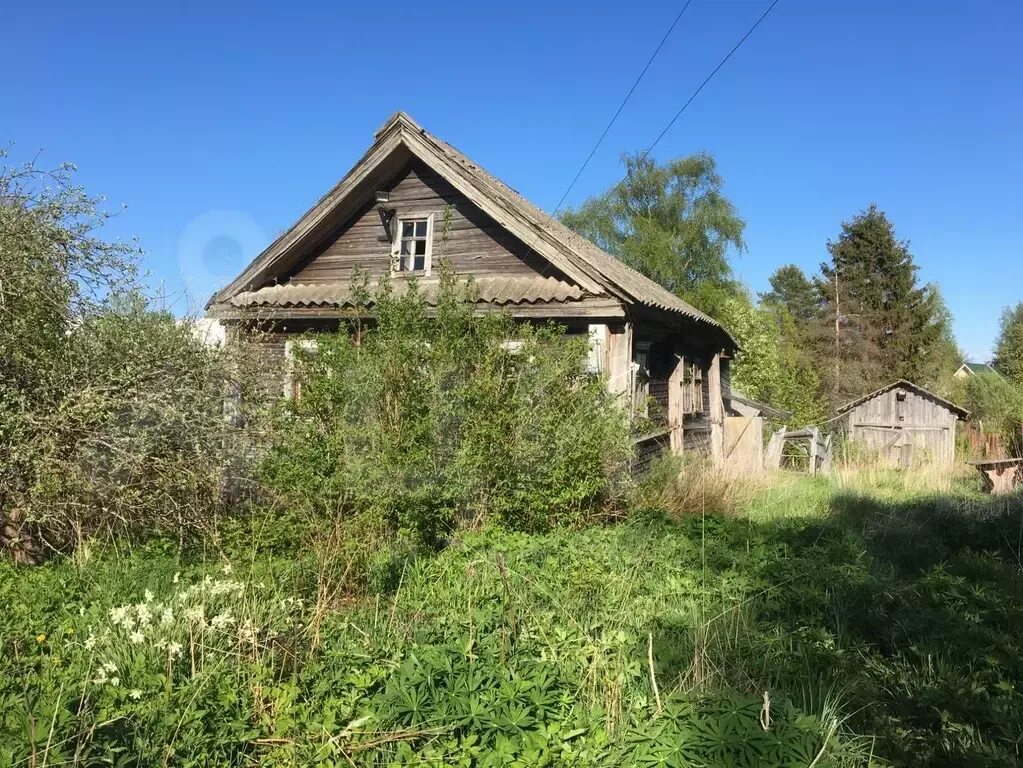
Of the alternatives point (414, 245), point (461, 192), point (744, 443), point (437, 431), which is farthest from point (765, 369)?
point (437, 431)

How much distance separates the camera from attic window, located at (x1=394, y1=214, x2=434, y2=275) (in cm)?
1238

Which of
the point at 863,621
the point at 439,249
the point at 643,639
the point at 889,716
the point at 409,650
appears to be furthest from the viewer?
the point at 439,249

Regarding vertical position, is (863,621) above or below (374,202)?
below

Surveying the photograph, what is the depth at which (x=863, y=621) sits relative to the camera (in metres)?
4.75

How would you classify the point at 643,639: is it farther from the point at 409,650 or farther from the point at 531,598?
the point at 409,650

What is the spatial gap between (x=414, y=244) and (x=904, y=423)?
Answer: 47.1 feet

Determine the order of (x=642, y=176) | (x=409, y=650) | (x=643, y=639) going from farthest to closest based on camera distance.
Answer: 1. (x=642, y=176)
2. (x=643, y=639)
3. (x=409, y=650)

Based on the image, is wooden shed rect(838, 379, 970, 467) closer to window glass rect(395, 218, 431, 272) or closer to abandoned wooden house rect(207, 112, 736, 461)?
abandoned wooden house rect(207, 112, 736, 461)

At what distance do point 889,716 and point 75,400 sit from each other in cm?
667

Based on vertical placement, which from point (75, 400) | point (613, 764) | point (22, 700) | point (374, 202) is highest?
point (374, 202)

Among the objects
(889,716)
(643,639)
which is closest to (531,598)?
(643,639)

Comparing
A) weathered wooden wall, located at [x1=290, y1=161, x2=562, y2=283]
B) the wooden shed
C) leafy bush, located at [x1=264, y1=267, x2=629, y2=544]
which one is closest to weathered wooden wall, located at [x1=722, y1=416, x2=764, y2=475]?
the wooden shed

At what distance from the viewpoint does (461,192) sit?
11.6 metres

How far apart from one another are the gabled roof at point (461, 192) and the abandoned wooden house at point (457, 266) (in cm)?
2
